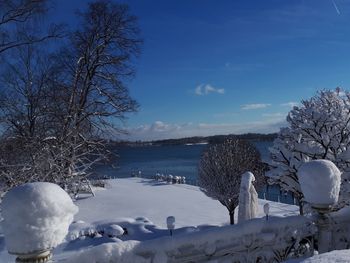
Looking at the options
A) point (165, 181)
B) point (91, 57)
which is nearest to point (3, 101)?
point (91, 57)

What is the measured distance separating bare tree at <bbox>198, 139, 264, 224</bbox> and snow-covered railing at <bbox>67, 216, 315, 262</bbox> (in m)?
11.2

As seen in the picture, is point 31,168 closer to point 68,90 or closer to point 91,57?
point 68,90

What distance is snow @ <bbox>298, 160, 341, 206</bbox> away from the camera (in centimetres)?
457

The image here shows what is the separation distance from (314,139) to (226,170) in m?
6.16

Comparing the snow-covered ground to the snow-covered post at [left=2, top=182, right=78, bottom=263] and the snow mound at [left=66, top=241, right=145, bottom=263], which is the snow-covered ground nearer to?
the snow mound at [left=66, top=241, right=145, bottom=263]

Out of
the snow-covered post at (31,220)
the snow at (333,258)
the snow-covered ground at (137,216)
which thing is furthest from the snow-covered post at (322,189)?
the snow-covered ground at (137,216)

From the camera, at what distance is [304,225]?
4.60 meters

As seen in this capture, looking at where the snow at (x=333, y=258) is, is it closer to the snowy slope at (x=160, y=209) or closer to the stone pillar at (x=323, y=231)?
the stone pillar at (x=323, y=231)

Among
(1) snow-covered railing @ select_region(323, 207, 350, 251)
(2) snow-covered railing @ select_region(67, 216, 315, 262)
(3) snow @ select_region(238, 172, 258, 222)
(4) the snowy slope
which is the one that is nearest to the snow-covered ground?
(4) the snowy slope

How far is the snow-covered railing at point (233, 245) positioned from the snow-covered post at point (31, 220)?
1.28 feet

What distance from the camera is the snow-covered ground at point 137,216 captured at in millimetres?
10117

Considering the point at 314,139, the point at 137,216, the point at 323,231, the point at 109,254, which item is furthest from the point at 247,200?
the point at 109,254

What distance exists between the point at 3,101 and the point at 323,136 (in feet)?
33.3

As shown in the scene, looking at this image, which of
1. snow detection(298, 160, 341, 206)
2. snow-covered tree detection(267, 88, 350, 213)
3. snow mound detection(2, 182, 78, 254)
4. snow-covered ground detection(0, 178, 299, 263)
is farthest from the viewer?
snow-covered tree detection(267, 88, 350, 213)
